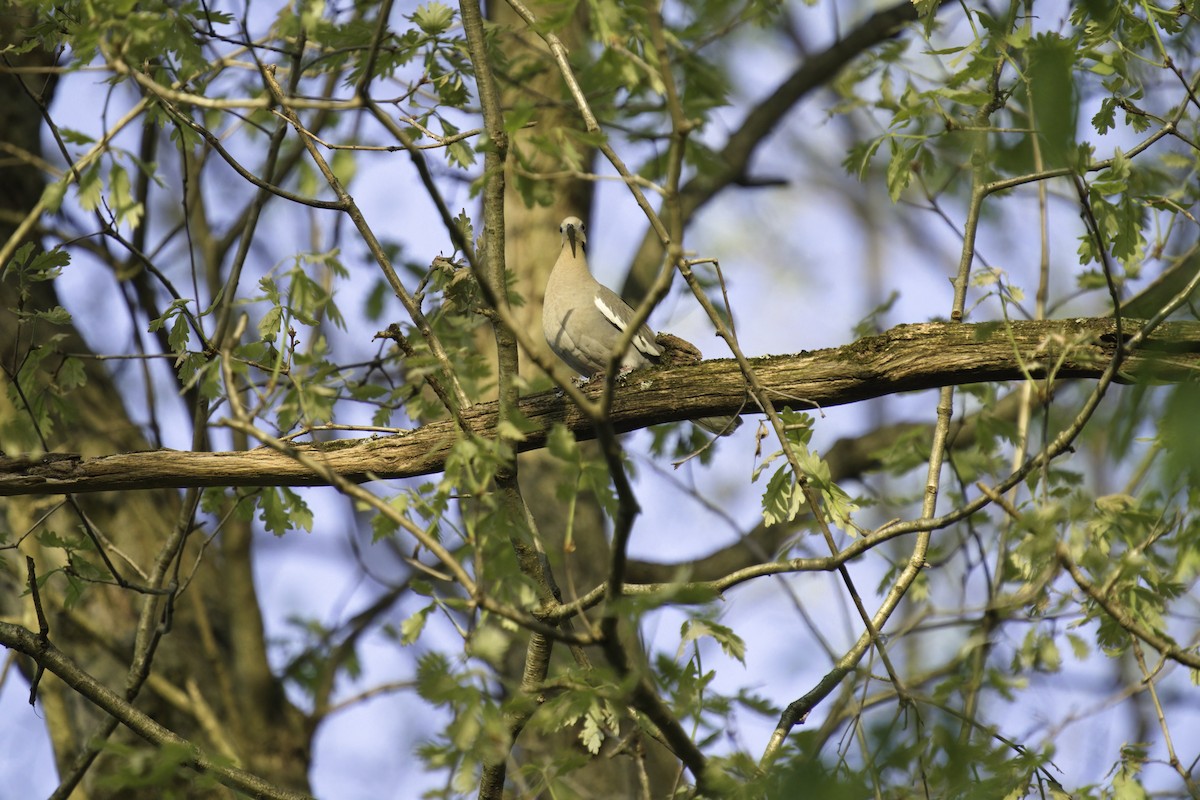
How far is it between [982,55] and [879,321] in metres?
2.54

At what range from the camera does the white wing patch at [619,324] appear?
5.59m

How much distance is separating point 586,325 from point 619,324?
193mm

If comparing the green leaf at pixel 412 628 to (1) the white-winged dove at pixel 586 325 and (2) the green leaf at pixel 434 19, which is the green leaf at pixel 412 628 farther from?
(1) the white-winged dove at pixel 586 325

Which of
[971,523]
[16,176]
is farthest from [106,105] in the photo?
[971,523]

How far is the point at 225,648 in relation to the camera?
6922mm

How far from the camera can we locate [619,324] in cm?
586

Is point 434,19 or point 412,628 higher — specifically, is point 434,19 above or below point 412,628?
above

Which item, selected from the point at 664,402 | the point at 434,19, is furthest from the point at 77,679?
the point at 434,19

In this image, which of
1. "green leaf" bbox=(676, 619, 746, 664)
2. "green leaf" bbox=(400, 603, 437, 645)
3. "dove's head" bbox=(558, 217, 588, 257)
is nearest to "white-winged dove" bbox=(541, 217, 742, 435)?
"dove's head" bbox=(558, 217, 588, 257)

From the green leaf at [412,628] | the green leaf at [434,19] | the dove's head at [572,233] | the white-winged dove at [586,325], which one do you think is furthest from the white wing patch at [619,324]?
the green leaf at [412,628]

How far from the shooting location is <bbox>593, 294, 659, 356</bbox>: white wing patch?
5.59m

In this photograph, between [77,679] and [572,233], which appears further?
[572,233]

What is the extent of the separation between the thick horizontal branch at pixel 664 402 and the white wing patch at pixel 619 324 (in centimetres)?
152

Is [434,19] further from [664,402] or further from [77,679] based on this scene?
[77,679]
